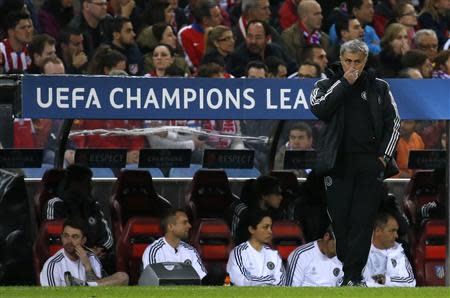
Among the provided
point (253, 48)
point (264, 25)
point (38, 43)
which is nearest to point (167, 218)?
point (38, 43)

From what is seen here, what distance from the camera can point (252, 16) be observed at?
1831 centimetres

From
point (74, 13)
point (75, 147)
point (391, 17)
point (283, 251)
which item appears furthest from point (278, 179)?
point (391, 17)

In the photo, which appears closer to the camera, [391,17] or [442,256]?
[442,256]

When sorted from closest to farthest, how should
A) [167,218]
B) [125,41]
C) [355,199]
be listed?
1. [355,199]
2. [167,218]
3. [125,41]

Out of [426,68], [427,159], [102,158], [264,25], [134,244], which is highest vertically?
[264,25]

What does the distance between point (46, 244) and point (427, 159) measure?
14.8 ft

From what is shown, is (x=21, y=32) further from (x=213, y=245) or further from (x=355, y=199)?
(x=355, y=199)

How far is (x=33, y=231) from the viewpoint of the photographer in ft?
49.4

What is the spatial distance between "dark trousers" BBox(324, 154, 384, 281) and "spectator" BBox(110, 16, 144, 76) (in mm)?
6277

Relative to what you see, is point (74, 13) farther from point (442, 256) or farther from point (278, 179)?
point (442, 256)

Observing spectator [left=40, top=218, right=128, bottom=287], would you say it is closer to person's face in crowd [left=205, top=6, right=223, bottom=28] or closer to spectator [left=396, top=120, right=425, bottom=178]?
spectator [left=396, top=120, right=425, bottom=178]

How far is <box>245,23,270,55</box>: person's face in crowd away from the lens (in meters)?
17.2

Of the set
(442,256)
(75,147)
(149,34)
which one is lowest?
(442,256)

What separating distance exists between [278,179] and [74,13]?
4256 millimetres
